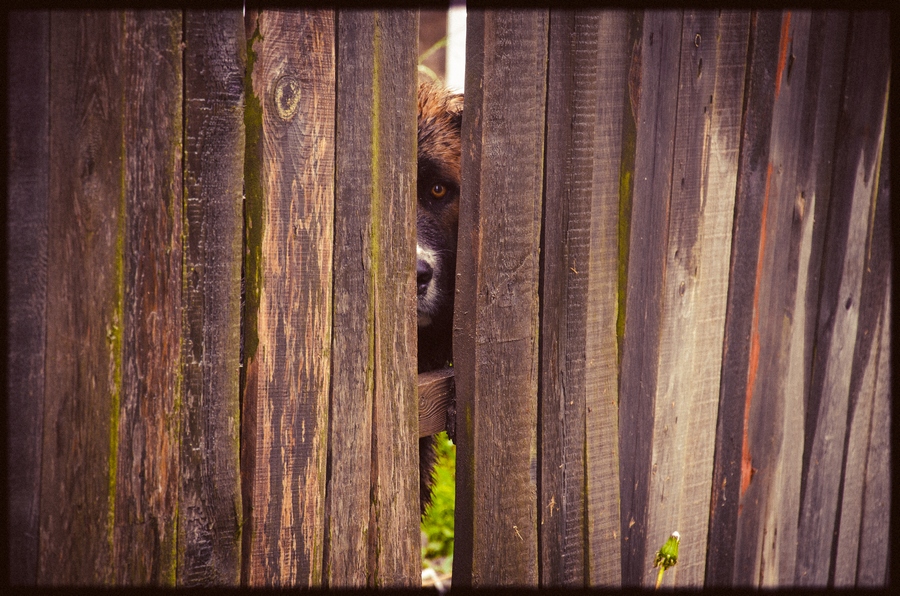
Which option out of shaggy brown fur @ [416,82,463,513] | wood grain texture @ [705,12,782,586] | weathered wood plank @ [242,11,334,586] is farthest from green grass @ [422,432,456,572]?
weathered wood plank @ [242,11,334,586]

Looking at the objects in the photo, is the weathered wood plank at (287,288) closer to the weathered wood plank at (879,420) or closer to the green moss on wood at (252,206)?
the green moss on wood at (252,206)

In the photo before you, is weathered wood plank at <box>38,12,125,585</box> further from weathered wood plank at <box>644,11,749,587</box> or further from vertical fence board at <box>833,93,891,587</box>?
A: vertical fence board at <box>833,93,891,587</box>

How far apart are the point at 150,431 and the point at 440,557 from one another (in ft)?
11.4

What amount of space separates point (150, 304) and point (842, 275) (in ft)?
8.27

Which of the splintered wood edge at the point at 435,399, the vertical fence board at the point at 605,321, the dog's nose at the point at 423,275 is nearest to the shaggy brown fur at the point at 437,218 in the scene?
the dog's nose at the point at 423,275

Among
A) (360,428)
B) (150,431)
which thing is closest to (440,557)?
(360,428)

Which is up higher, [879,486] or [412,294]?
[412,294]

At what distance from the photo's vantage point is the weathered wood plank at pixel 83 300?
140 cm

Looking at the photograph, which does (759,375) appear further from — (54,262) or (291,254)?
(54,262)

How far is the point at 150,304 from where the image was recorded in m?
1.50

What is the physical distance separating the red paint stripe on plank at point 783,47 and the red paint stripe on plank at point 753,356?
281 millimetres

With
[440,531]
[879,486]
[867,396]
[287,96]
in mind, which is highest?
[287,96]

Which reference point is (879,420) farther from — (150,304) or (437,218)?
(150,304)

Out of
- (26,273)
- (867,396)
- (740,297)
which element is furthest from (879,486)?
(26,273)
